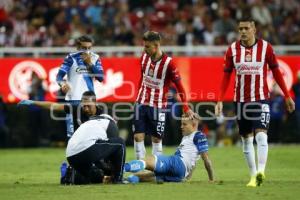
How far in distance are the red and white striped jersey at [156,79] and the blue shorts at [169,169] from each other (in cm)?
147

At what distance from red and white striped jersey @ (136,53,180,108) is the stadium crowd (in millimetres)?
10296

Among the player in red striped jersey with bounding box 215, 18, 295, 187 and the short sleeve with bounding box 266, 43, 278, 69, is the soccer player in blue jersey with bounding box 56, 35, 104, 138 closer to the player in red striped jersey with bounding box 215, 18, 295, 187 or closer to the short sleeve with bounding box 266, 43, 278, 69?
the player in red striped jersey with bounding box 215, 18, 295, 187

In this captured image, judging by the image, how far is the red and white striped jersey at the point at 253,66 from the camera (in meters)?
13.2

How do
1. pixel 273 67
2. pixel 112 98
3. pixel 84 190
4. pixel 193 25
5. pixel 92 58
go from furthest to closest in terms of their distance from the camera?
pixel 193 25 < pixel 112 98 < pixel 92 58 < pixel 273 67 < pixel 84 190

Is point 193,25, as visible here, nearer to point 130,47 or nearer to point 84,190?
point 130,47

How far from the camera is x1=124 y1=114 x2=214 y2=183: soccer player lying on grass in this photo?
13289mm

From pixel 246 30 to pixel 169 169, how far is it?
2407 mm

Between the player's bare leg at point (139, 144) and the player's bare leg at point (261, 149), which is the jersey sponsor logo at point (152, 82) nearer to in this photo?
the player's bare leg at point (139, 144)

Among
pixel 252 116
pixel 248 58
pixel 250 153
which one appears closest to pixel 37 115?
pixel 250 153

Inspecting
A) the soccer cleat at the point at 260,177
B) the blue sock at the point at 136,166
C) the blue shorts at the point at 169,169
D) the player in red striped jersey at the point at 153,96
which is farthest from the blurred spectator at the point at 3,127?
the soccer cleat at the point at 260,177

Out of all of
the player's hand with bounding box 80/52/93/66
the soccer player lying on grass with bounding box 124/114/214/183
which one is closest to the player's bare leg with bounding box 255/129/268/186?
the soccer player lying on grass with bounding box 124/114/214/183

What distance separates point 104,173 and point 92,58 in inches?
85.5

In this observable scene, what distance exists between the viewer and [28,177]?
1553 centimetres

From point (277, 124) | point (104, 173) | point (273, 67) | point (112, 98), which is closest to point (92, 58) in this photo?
point (104, 173)
